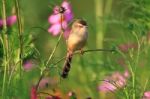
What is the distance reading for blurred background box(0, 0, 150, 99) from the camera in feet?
14.5

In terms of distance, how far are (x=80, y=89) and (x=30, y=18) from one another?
1557 millimetres

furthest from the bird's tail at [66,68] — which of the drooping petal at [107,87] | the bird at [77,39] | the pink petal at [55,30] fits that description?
the drooping petal at [107,87]

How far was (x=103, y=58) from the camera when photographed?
6.64 metres

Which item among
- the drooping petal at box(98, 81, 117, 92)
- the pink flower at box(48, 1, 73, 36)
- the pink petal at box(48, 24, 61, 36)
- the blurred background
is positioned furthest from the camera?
the drooping petal at box(98, 81, 117, 92)

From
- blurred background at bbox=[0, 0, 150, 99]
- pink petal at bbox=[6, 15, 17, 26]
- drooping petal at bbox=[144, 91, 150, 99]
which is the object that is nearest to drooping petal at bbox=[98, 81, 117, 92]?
blurred background at bbox=[0, 0, 150, 99]

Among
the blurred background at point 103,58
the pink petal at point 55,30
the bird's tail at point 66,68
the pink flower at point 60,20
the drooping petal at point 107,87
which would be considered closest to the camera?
the bird's tail at point 66,68

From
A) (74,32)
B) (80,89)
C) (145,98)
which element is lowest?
(80,89)

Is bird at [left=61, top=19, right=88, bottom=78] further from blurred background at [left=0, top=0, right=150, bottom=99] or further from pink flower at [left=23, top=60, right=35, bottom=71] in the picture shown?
pink flower at [left=23, top=60, right=35, bottom=71]

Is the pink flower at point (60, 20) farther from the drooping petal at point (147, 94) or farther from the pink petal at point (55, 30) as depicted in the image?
the drooping petal at point (147, 94)

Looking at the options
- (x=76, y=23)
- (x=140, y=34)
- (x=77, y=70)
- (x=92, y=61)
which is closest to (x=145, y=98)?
(x=140, y=34)

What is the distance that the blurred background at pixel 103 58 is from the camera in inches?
174

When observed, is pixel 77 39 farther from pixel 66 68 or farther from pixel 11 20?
pixel 11 20

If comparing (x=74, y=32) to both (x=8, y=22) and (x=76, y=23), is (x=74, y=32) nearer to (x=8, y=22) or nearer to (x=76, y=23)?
(x=76, y=23)

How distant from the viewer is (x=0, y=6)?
4715mm
